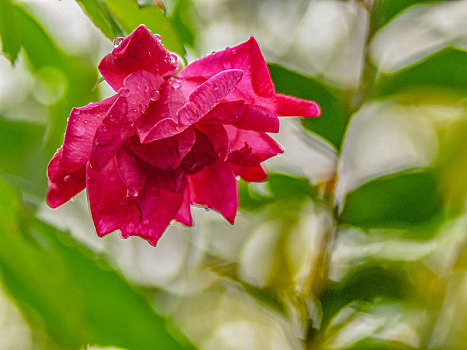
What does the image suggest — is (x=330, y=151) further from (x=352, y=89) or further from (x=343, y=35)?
(x=343, y=35)

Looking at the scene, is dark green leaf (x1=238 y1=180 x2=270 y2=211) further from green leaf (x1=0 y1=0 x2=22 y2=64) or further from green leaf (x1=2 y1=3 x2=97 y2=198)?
green leaf (x1=0 y1=0 x2=22 y2=64)

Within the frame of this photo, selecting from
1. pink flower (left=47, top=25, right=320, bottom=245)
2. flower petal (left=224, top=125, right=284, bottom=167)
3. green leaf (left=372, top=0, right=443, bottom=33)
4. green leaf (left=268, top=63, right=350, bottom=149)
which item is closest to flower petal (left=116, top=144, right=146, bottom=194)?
pink flower (left=47, top=25, right=320, bottom=245)

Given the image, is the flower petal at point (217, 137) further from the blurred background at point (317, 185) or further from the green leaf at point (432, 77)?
the green leaf at point (432, 77)

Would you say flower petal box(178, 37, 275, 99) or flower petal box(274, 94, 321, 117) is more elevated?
flower petal box(178, 37, 275, 99)

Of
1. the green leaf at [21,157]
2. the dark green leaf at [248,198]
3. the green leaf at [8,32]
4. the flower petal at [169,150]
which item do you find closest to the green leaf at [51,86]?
the green leaf at [21,157]

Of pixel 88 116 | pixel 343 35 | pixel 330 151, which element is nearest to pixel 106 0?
pixel 88 116

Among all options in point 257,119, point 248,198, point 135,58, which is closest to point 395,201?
point 248,198
